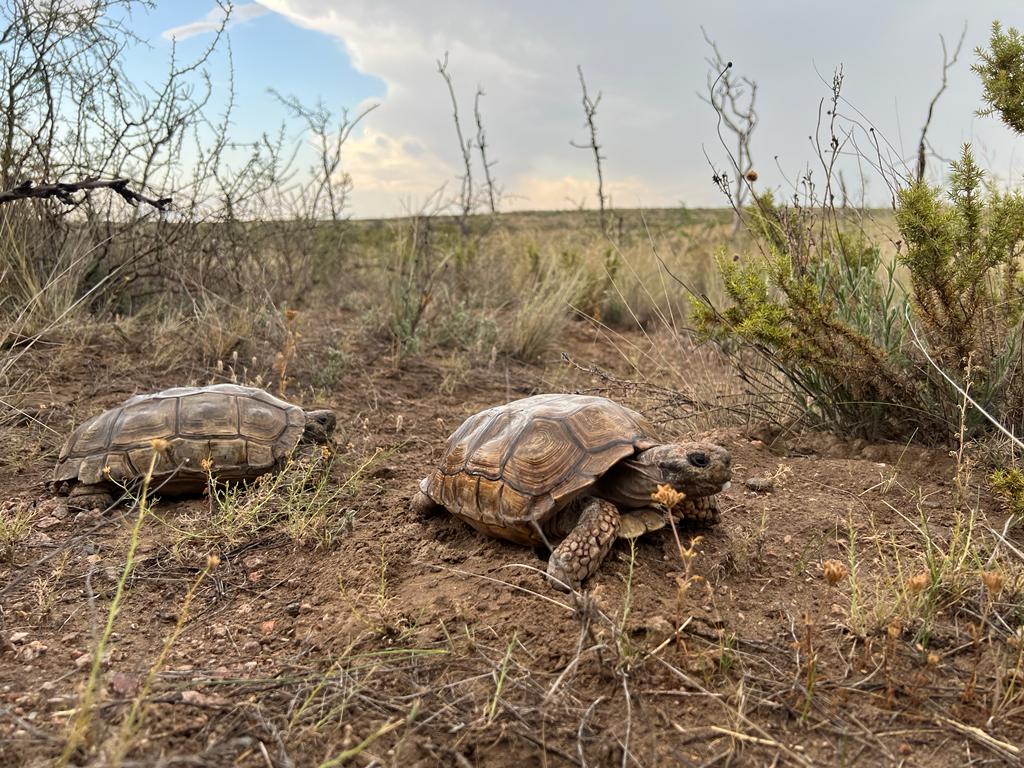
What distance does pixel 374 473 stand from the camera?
4527 mm

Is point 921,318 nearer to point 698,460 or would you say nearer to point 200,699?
point 698,460

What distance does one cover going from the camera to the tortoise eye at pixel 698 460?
2.86m

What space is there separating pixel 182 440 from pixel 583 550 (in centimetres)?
253

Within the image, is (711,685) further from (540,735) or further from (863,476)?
(863,476)

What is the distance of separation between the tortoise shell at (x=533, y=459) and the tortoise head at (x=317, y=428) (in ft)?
4.98

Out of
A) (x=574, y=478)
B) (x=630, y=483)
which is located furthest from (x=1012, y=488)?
(x=574, y=478)

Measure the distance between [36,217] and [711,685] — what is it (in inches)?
285

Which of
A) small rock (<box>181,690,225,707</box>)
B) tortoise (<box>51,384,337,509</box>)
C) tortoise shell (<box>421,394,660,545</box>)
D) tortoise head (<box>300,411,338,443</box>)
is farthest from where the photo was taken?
tortoise head (<box>300,411,338,443</box>)

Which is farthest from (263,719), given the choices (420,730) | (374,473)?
(374,473)

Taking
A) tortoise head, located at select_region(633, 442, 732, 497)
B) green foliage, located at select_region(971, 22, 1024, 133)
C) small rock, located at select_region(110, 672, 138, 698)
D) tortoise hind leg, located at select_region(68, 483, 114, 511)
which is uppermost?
green foliage, located at select_region(971, 22, 1024, 133)

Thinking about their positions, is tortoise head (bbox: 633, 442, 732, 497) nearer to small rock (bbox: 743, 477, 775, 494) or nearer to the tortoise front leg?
the tortoise front leg

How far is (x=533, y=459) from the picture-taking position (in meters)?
3.07

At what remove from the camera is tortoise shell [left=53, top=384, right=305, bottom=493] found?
4121mm

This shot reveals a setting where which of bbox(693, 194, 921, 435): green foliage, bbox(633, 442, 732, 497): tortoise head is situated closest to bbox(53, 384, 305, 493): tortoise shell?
bbox(633, 442, 732, 497): tortoise head
